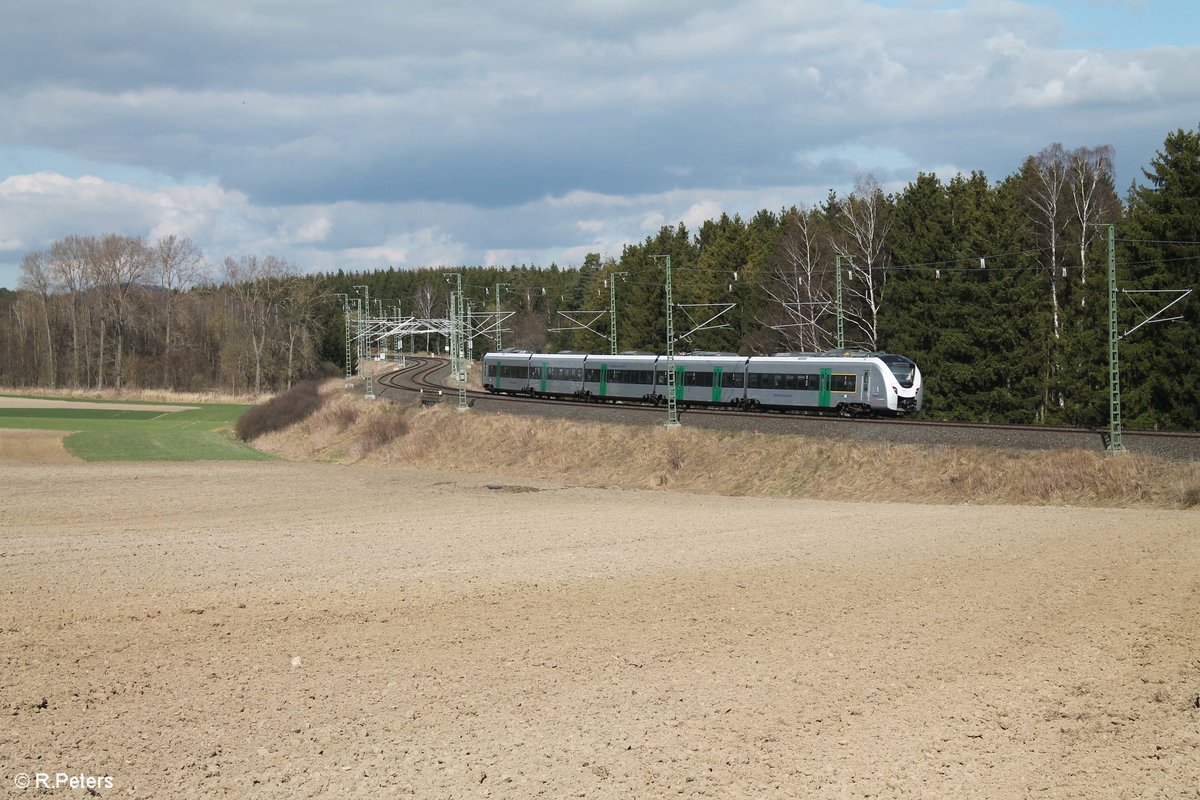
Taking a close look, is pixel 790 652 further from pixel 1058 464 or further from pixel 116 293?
pixel 116 293

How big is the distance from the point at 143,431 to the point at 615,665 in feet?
249

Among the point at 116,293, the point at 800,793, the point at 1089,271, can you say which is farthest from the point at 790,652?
the point at 116,293

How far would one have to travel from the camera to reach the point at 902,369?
48562 mm

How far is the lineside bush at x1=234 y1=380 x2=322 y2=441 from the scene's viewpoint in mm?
81688

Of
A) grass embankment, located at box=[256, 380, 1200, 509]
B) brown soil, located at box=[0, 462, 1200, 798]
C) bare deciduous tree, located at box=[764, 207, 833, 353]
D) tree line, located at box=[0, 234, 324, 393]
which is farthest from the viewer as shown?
tree line, located at box=[0, 234, 324, 393]

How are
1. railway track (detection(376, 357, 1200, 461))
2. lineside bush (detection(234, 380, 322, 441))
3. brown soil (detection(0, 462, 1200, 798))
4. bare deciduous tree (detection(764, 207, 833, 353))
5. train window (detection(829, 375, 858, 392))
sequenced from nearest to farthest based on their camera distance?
1. brown soil (detection(0, 462, 1200, 798))
2. railway track (detection(376, 357, 1200, 461))
3. train window (detection(829, 375, 858, 392))
4. bare deciduous tree (detection(764, 207, 833, 353))
5. lineside bush (detection(234, 380, 322, 441))

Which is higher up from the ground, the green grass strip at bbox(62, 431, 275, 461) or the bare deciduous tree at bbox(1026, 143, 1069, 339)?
the bare deciduous tree at bbox(1026, 143, 1069, 339)

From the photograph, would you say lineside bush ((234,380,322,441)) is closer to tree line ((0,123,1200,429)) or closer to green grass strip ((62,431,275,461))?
green grass strip ((62,431,275,461))

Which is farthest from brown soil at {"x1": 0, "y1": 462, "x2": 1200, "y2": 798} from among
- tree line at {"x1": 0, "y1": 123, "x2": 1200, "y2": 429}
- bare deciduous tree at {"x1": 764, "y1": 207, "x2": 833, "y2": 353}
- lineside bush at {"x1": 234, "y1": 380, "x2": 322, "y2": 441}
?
lineside bush at {"x1": 234, "y1": 380, "x2": 322, "y2": 441}

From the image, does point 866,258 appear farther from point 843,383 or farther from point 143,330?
point 143,330

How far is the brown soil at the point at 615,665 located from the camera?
35.2 ft

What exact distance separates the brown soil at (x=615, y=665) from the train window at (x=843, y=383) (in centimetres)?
2266

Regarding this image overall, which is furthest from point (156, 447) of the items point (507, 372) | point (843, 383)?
point (843, 383)

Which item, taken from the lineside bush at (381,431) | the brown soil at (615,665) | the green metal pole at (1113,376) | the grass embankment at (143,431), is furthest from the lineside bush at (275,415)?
the green metal pole at (1113,376)
